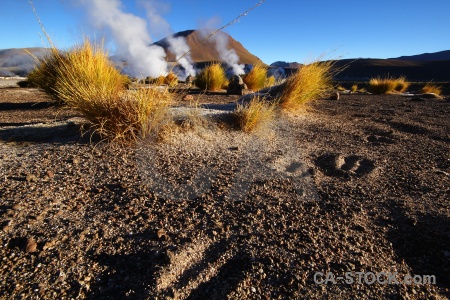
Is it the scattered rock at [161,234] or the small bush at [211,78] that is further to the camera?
the small bush at [211,78]

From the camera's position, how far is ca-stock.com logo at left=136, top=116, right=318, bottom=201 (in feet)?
5.54

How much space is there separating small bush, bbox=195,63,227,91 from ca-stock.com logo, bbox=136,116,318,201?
16.1ft

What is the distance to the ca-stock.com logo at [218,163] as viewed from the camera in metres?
1.69

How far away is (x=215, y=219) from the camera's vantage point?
1388 millimetres

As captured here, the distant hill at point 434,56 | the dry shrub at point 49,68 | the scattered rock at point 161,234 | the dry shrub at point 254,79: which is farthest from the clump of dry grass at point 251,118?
the distant hill at point 434,56

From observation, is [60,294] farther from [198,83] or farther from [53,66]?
[198,83]

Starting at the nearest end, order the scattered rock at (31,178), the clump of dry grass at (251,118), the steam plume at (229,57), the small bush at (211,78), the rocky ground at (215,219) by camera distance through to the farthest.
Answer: the rocky ground at (215,219) < the scattered rock at (31,178) < the clump of dry grass at (251,118) < the small bush at (211,78) < the steam plume at (229,57)

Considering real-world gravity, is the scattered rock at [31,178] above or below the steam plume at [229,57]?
below

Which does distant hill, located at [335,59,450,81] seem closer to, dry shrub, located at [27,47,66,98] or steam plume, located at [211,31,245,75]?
steam plume, located at [211,31,245,75]

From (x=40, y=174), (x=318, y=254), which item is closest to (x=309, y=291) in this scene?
(x=318, y=254)

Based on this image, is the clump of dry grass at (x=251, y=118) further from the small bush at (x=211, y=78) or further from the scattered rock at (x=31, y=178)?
the small bush at (x=211, y=78)

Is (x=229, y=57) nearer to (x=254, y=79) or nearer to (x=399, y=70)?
(x=399, y=70)

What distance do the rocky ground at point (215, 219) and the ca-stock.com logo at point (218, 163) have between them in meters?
0.01

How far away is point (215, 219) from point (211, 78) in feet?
20.6
